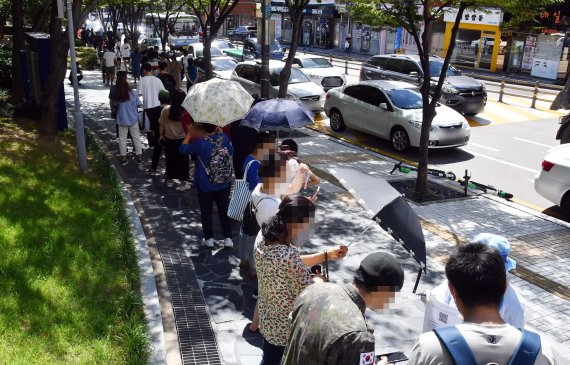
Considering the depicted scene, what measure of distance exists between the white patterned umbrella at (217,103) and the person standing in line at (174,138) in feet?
3.76

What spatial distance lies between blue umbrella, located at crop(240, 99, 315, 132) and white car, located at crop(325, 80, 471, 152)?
6.06 metres

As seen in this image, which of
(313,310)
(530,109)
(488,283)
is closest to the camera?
(488,283)

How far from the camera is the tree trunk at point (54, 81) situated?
1117 cm

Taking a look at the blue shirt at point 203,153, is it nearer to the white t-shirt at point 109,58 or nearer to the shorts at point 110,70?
the white t-shirt at point 109,58

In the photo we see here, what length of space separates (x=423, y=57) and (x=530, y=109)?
38.4 feet

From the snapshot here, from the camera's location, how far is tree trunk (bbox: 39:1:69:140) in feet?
36.7

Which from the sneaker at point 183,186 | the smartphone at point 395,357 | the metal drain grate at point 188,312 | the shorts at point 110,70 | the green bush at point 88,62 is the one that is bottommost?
the metal drain grate at point 188,312

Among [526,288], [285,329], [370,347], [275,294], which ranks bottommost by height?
[526,288]

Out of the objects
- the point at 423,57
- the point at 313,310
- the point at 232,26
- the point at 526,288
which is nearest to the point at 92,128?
the point at 423,57

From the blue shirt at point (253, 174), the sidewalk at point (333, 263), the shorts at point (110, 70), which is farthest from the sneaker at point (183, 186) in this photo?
the shorts at point (110, 70)

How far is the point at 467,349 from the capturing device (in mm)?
2453

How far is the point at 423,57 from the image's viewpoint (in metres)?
9.98

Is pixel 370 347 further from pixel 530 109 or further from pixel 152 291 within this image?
pixel 530 109

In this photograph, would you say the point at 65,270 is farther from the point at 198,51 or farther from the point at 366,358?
the point at 198,51
